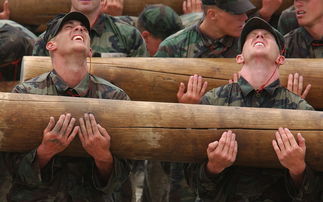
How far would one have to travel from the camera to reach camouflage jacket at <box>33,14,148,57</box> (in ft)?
32.2

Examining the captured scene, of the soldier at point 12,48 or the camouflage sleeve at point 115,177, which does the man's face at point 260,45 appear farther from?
the soldier at point 12,48

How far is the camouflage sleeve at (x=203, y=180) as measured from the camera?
7.75 meters

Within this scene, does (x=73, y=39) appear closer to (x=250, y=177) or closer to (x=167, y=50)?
(x=167, y=50)

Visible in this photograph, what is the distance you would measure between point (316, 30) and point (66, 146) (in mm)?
2875

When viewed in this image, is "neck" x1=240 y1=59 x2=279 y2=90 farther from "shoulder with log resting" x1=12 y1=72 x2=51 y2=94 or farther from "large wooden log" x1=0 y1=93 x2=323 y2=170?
"shoulder with log resting" x1=12 y1=72 x2=51 y2=94

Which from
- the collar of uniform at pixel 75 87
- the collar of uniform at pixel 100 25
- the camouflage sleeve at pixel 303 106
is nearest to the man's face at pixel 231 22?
the collar of uniform at pixel 100 25

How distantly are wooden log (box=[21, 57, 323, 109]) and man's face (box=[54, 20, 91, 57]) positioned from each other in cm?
53

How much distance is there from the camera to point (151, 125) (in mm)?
7711

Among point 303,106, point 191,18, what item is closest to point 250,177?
point 303,106

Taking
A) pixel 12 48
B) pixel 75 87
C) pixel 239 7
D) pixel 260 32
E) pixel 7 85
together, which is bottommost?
pixel 7 85

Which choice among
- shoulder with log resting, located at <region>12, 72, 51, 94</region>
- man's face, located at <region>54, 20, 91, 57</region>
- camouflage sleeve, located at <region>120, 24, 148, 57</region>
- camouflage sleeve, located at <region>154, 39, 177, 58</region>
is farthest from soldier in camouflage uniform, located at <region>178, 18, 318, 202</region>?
camouflage sleeve, located at <region>120, 24, 148, 57</region>

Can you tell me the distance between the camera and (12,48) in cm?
1025

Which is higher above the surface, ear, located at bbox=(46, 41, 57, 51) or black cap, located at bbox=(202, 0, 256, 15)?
ear, located at bbox=(46, 41, 57, 51)

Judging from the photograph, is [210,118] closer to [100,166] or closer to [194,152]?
[194,152]
